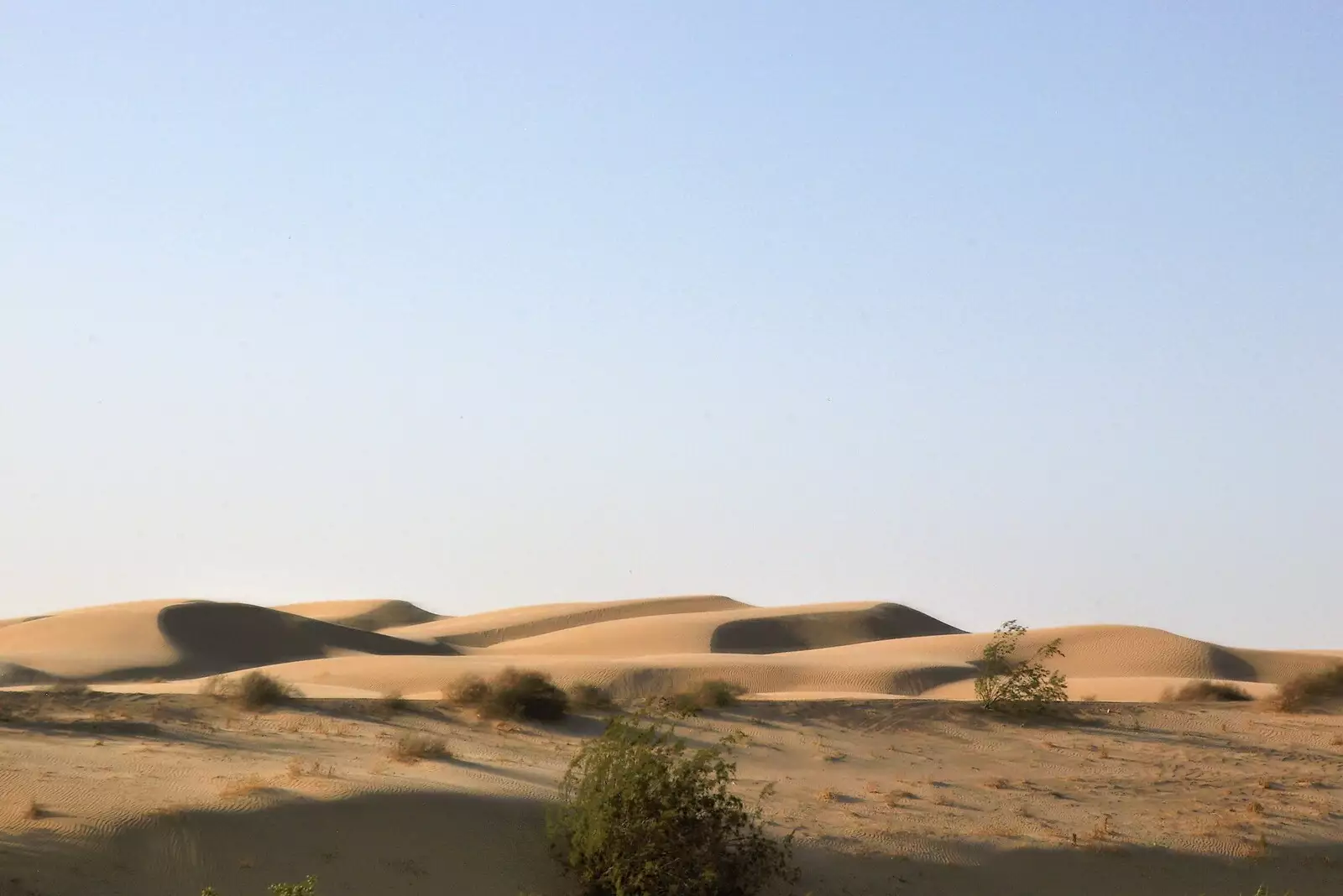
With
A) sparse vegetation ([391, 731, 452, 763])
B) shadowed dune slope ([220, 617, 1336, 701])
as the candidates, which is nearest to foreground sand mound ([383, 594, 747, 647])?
shadowed dune slope ([220, 617, 1336, 701])

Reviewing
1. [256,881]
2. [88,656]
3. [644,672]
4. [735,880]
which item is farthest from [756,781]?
[88,656]

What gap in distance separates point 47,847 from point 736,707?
14.3 metres

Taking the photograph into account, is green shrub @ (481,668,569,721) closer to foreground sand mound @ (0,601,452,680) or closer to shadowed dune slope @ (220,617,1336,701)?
shadowed dune slope @ (220,617,1336,701)

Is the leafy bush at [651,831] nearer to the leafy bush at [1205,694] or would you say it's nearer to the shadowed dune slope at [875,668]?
the shadowed dune slope at [875,668]

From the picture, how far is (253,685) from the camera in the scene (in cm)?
2325

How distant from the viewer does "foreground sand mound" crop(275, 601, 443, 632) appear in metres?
91.8

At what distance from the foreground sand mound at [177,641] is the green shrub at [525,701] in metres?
21.6

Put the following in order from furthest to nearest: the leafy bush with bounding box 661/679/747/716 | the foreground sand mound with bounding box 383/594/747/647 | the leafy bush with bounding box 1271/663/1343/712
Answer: the foreground sand mound with bounding box 383/594/747/647
the leafy bush with bounding box 1271/663/1343/712
the leafy bush with bounding box 661/679/747/716

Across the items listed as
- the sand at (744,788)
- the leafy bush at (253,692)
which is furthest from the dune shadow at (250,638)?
the leafy bush at (253,692)

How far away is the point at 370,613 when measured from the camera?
94.9 metres

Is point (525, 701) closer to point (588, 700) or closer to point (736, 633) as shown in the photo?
point (588, 700)

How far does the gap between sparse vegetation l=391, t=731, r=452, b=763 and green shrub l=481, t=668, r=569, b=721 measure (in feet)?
10.2

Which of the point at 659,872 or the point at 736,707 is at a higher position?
the point at 736,707

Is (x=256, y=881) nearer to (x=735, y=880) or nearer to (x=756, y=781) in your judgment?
(x=735, y=880)
